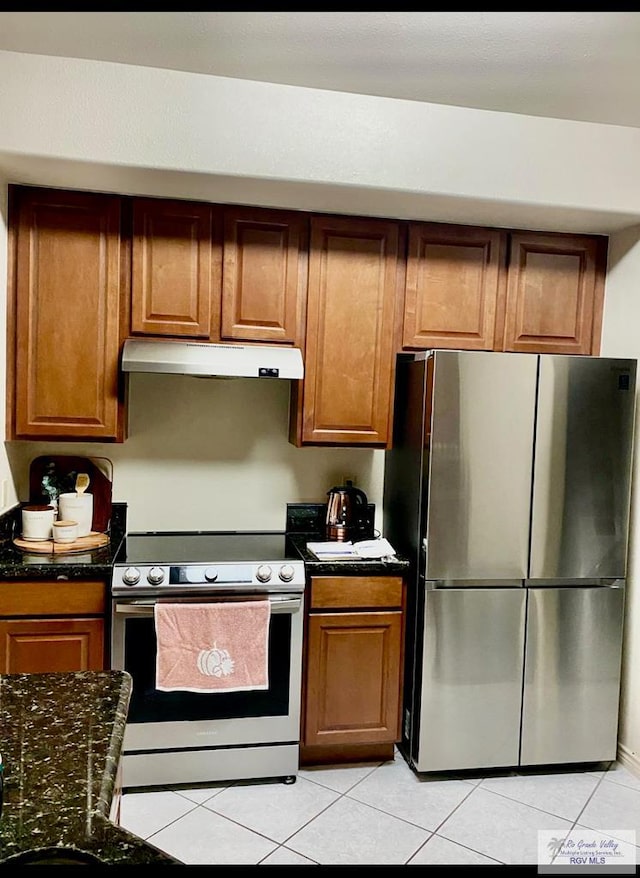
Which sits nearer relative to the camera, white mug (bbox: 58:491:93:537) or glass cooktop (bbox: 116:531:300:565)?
glass cooktop (bbox: 116:531:300:565)

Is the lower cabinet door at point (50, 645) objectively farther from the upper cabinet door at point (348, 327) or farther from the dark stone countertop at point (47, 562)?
the upper cabinet door at point (348, 327)

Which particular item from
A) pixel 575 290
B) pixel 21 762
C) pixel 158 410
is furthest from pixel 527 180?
pixel 21 762

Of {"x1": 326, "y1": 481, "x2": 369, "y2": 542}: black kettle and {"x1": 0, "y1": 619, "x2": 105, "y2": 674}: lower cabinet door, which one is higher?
{"x1": 326, "y1": 481, "x2": 369, "y2": 542}: black kettle

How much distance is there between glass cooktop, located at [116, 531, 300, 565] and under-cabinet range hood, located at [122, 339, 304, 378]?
0.73m

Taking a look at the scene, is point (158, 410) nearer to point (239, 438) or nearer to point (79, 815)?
point (239, 438)

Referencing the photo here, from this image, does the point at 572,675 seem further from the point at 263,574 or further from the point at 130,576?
the point at 130,576

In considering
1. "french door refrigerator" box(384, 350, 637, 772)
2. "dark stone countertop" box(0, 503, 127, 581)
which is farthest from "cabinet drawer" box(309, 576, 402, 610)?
"dark stone countertop" box(0, 503, 127, 581)

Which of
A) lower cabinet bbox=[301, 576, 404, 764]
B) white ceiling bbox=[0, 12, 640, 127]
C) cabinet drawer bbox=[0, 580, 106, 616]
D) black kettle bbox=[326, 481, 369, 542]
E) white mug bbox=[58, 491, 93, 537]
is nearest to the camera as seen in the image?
white ceiling bbox=[0, 12, 640, 127]

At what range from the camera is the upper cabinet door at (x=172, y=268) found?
255cm

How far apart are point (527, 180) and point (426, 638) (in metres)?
1.88

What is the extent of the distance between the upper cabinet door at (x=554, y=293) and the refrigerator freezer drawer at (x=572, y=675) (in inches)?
43.6

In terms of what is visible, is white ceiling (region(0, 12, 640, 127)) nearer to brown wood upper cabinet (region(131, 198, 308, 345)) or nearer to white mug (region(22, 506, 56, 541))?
brown wood upper cabinet (region(131, 198, 308, 345))

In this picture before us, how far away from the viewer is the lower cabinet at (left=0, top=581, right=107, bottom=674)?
2.34 m

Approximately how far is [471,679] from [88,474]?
6.20ft
